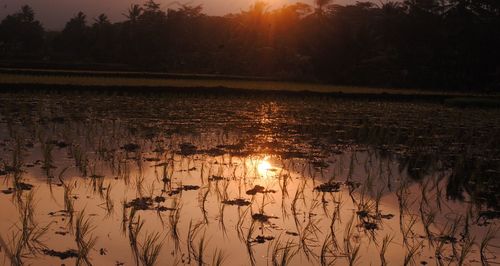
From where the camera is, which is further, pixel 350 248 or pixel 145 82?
pixel 145 82

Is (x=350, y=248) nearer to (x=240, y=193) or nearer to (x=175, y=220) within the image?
(x=175, y=220)

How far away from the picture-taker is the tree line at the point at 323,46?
86.0 ft

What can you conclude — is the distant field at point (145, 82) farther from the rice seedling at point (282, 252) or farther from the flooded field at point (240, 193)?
the rice seedling at point (282, 252)

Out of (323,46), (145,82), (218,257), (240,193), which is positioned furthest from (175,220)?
(323,46)

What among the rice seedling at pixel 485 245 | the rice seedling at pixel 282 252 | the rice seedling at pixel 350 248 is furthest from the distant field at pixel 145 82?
the rice seedling at pixel 485 245

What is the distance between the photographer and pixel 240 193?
4531 mm

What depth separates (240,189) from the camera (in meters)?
4.68

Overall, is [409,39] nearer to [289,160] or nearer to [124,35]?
[124,35]

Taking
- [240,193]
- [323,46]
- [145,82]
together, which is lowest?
[240,193]

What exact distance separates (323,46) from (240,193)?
24.2m

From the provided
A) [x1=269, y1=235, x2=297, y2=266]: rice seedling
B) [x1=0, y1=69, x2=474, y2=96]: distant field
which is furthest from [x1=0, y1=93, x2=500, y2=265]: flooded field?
[x1=0, y1=69, x2=474, y2=96]: distant field

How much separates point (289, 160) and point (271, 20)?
28.5m

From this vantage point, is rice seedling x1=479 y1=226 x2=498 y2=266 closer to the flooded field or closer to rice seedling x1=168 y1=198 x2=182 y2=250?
the flooded field

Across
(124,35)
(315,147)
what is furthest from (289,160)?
(124,35)
